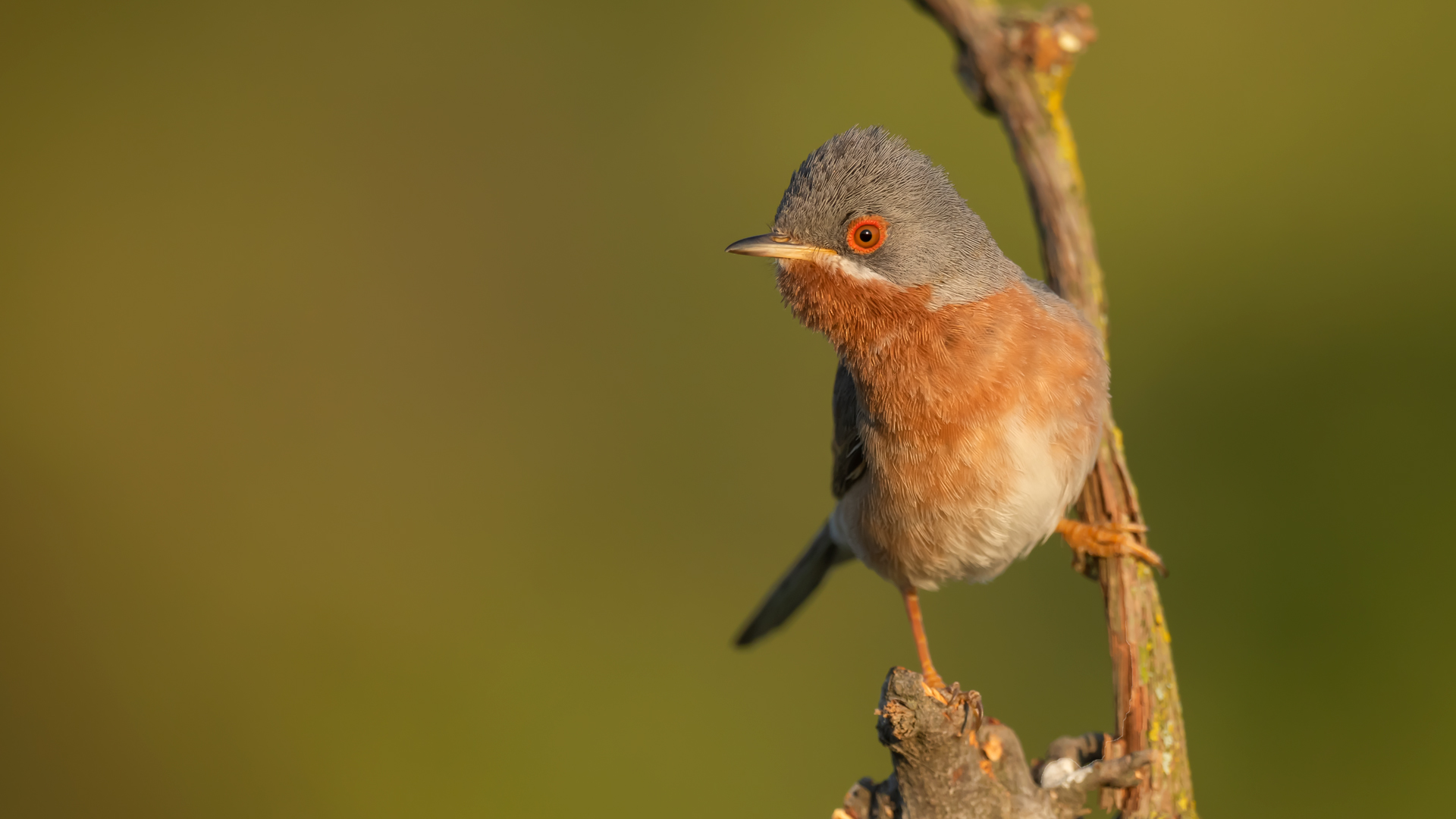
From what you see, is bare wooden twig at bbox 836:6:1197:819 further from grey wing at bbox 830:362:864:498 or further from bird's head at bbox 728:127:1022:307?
grey wing at bbox 830:362:864:498

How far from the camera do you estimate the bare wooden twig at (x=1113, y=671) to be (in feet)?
9.64

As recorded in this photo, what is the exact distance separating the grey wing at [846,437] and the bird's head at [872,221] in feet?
1.43

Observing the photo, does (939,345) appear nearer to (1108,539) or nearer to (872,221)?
(872,221)

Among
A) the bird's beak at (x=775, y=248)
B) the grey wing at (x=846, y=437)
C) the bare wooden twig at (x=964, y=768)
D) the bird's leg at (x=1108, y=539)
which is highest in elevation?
the bird's beak at (x=775, y=248)

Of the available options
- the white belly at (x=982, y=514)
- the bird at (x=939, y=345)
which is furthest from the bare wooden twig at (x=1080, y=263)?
the white belly at (x=982, y=514)

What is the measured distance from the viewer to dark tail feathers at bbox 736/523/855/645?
14.9 feet

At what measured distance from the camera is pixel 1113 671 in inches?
130

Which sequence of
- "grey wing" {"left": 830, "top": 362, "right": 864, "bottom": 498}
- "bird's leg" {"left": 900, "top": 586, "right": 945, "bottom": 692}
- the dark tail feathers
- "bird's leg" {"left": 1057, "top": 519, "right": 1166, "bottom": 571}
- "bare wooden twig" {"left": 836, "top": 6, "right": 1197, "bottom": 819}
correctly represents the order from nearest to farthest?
"bare wooden twig" {"left": 836, "top": 6, "right": 1197, "bottom": 819} < "bird's leg" {"left": 1057, "top": 519, "right": 1166, "bottom": 571} < "grey wing" {"left": 830, "top": 362, "right": 864, "bottom": 498} < "bird's leg" {"left": 900, "top": 586, "right": 945, "bottom": 692} < the dark tail feathers

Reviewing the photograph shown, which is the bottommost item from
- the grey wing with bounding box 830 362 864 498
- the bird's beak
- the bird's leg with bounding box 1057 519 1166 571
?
the bird's leg with bounding box 1057 519 1166 571

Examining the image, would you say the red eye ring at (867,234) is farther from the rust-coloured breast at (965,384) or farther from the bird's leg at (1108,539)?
the bird's leg at (1108,539)

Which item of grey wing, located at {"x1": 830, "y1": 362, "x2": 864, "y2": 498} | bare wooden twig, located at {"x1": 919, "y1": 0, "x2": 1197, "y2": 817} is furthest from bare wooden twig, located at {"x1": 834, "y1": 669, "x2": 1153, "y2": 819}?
grey wing, located at {"x1": 830, "y1": 362, "x2": 864, "y2": 498}

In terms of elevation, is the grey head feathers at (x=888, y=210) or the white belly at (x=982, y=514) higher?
the grey head feathers at (x=888, y=210)

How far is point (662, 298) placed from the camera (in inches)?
290

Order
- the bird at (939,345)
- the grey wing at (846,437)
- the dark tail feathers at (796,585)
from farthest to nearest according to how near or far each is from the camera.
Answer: the dark tail feathers at (796,585)
the grey wing at (846,437)
the bird at (939,345)
